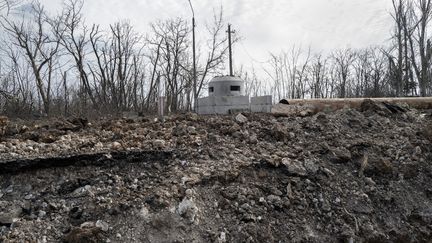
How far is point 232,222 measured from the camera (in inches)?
166

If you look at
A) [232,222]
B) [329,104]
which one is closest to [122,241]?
[232,222]

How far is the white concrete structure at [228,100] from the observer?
10492 mm

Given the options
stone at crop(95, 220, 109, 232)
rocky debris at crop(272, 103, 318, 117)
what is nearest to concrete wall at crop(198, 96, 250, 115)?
rocky debris at crop(272, 103, 318, 117)

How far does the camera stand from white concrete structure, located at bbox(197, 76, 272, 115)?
34.4ft

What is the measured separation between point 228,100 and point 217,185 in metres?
6.63

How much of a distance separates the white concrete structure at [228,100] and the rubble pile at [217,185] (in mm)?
3811

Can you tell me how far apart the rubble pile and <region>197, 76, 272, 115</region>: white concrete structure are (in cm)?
381

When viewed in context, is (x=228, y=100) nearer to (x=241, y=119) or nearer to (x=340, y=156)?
(x=241, y=119)

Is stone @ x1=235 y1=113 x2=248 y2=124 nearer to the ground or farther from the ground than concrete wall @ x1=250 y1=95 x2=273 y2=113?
nearer to the ground

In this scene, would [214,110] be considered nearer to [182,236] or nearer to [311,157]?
[311,157]

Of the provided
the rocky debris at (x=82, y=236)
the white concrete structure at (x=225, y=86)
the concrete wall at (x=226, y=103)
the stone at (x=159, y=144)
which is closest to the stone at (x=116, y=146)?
the stone at (x=159, y=144)

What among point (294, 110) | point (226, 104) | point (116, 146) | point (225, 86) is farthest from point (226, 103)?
point (116, 146)

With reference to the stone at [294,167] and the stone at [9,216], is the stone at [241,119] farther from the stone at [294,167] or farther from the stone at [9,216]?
the stone at [9,216]

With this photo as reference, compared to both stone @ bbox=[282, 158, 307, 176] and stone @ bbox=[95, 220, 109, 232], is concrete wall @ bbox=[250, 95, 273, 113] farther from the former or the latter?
stone @ bbox=[95, 220, 109, 232]
